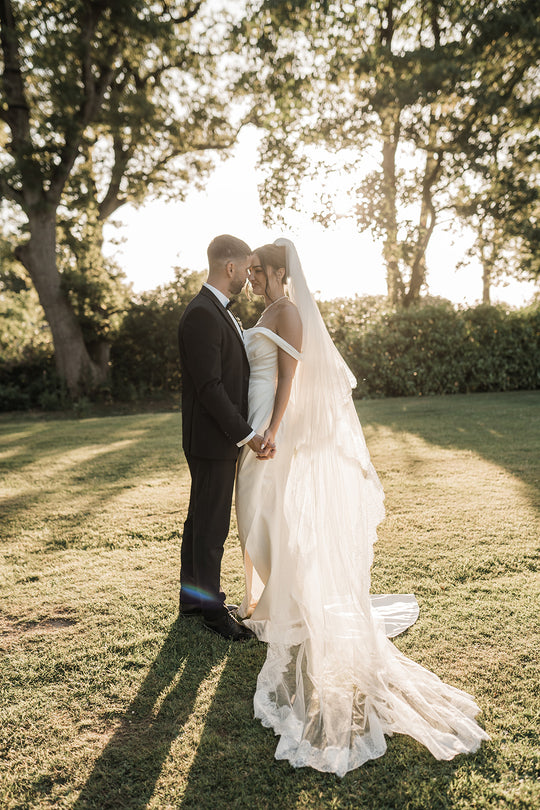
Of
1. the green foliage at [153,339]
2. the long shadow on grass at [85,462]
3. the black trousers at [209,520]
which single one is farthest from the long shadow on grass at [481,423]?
the green foliage at [153,339]

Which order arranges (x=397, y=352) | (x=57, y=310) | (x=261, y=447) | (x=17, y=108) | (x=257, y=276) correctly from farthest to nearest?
(x=57, y=310), (x=17, y=108), (x=397, y=352), (x=257, y=276), (x=261, y=447)

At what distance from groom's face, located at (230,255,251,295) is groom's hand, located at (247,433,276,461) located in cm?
91

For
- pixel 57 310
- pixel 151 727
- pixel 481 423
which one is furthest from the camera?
pixel 57 310

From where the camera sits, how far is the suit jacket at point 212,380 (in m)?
3.09

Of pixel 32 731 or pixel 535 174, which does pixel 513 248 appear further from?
pixel 32 731

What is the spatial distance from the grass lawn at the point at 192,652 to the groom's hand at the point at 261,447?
114 centimetres

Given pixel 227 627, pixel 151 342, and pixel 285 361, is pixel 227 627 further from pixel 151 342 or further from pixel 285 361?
pixel 151 342

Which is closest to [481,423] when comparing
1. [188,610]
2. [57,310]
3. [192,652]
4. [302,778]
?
[188,610]

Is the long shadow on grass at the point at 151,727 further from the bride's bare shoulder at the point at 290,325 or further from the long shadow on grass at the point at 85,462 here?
the long shadow on grass at the point at 85,462

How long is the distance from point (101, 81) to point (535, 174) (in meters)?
12.8

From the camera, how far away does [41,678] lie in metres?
2.95

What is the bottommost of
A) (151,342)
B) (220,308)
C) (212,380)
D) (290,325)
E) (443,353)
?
(212,380)

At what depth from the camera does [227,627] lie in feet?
10.9

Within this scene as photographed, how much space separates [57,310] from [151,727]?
13.6m
